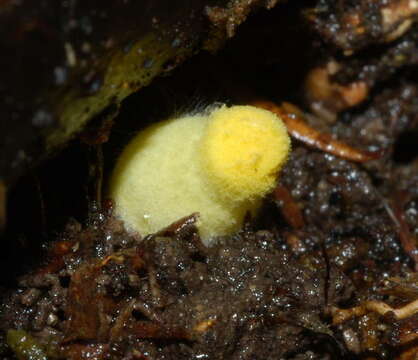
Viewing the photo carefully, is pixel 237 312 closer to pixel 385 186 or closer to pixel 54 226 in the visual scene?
pixel 54 226

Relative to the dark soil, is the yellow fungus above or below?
above

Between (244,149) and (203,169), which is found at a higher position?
(244,149)

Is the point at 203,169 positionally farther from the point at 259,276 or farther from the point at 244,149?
the point at 259,276

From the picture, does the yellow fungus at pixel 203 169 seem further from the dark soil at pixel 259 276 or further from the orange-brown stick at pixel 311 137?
the orange-brown stick at pixel 311 137

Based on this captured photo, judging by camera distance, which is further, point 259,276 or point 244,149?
point 259,276

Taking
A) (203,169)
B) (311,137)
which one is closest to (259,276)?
(203,169)

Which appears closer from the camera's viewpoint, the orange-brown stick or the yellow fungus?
the yellow fungus

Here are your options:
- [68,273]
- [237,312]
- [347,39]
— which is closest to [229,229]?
[237,312]

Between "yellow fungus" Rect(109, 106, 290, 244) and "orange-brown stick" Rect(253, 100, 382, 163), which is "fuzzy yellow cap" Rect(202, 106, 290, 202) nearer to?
"yellow fungus" Rect(109, 106, 290, 244)

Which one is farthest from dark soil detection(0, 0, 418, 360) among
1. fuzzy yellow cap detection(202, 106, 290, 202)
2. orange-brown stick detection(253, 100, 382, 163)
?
fuzzy yellow cap detection(202, 106, 290, 202)
